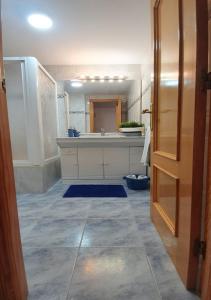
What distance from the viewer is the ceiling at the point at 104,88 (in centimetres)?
310

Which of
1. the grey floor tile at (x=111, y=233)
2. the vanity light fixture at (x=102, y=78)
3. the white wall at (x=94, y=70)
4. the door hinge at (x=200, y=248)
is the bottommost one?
the grey floor tile at (x=111, y=233)

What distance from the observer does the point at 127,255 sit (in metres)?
1.15

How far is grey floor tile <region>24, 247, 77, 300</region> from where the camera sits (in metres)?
0.88

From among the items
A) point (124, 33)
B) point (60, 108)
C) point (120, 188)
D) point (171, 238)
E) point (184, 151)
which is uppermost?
point (124, 33)

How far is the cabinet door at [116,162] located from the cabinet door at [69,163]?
1.51 feet

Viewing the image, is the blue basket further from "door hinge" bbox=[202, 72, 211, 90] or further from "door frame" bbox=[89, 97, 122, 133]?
"door hinge" bbox=[202, 72, 211, 90]

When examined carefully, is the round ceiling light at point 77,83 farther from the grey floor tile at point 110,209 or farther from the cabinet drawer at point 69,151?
the grey floor tile at point 110,209

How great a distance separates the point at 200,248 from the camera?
0.83 m

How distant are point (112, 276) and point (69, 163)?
6.44 ft

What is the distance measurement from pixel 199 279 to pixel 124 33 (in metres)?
2.35

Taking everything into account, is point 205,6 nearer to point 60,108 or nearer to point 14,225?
point 14,225

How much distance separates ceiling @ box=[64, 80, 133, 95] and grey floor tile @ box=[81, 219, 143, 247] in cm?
218

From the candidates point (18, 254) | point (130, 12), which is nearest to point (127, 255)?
point (18, 254)

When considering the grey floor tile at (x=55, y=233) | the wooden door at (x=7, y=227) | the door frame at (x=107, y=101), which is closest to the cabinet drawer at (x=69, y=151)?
the door frame at (x=107, y=101)
